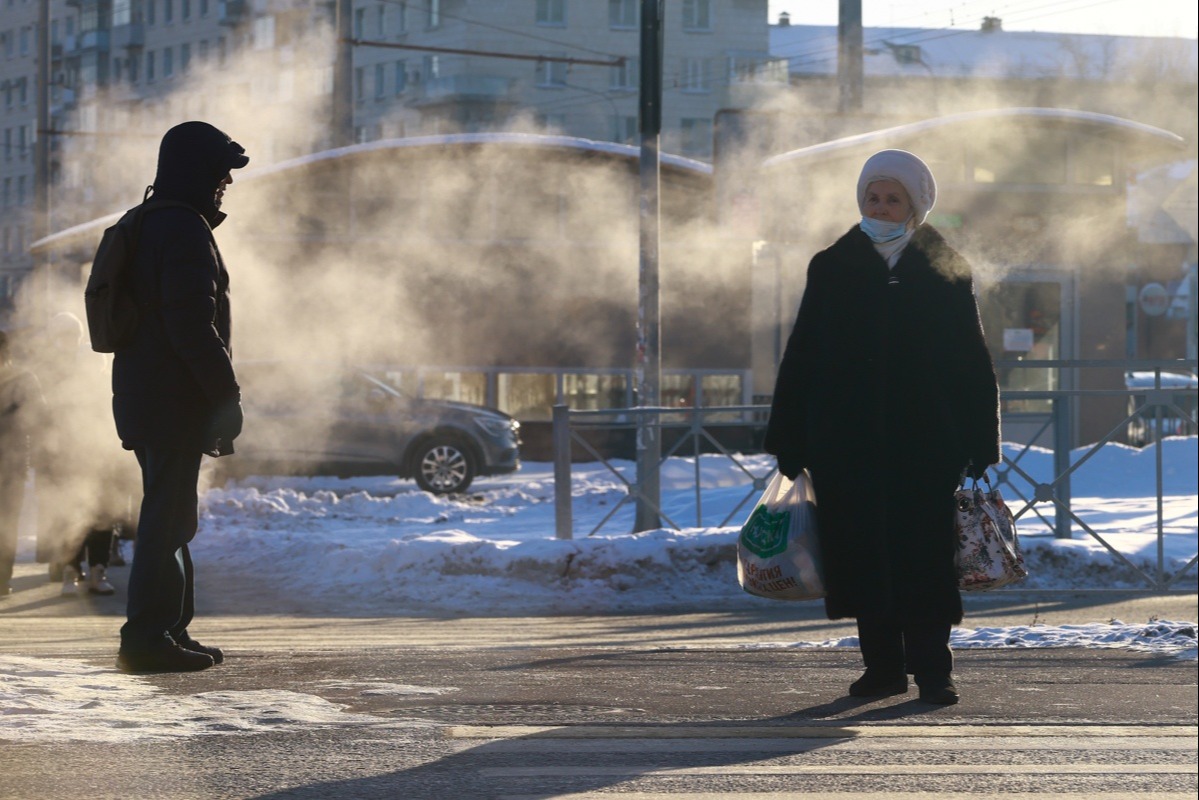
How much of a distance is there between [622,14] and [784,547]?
6763cm

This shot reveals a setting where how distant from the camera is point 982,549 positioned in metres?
5.63

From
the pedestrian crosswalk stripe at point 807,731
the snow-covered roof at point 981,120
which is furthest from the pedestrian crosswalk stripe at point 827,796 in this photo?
the snow-covered roof at point 981,120

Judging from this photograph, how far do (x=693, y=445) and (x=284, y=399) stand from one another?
7983 millimetres

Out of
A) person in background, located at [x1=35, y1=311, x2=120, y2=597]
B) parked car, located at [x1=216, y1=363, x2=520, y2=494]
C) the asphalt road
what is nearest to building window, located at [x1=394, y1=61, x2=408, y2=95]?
parked car, located at [x1=216, y1=363, x2=520, y2=494]

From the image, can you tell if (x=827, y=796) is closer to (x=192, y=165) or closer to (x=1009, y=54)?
(x=192, y=165)

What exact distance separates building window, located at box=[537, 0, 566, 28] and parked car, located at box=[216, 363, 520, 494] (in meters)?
47.1

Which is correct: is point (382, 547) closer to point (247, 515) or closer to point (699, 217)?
point (247, 515)

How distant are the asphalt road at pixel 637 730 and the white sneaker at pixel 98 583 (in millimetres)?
2279

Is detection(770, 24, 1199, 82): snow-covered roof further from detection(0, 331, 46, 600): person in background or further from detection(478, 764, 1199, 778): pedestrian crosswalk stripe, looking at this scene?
detection(478, 764, 1199, 778): pedestrian crosswalk stripe

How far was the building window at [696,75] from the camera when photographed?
7338cm

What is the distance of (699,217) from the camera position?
25.1 meters

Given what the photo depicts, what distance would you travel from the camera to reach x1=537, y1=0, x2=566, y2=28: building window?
65688 mm

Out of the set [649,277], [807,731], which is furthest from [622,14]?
[807,731]

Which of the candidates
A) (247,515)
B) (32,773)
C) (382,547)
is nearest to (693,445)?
(382,547)
